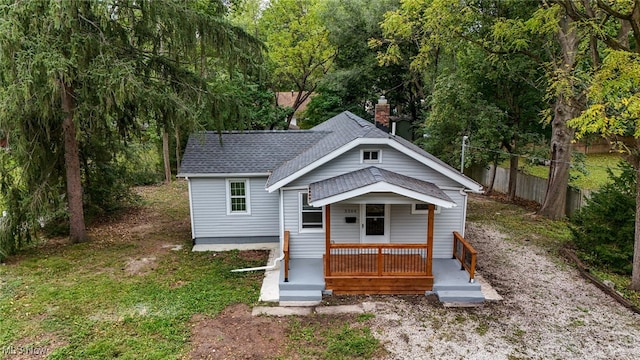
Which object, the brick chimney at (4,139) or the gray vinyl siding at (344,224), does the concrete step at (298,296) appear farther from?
the brick chimney at (4,139)

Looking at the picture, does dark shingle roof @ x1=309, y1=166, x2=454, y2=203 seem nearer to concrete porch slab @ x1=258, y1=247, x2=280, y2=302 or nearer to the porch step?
the porch step

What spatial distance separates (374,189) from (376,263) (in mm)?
1896

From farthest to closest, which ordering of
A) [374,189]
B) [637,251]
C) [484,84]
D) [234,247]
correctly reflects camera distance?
[484,84] → [234,247] → [637,251] → [374,189]

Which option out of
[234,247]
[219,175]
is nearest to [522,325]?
[234,247]

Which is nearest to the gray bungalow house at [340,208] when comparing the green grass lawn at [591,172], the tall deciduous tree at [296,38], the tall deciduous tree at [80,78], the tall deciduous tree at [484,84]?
the tall deciduous tree at [80,78]

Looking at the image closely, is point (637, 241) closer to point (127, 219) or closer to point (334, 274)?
point (334, 274)

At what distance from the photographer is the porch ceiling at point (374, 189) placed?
8812 mm

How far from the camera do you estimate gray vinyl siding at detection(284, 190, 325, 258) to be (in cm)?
1048

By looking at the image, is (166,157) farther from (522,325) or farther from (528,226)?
(522,325)

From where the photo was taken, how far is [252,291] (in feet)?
30.1

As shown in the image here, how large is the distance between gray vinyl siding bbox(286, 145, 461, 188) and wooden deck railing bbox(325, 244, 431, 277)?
6.68 ft

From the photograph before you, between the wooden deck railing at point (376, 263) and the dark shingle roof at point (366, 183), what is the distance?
47.1 inches

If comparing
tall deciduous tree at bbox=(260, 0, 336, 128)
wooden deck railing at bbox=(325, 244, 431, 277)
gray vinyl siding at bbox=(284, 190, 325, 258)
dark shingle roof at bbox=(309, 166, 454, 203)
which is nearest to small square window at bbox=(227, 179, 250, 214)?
gray vinyl siding at bbox=(284, 190, 325, 258)

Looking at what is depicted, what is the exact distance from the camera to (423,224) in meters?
10.6
